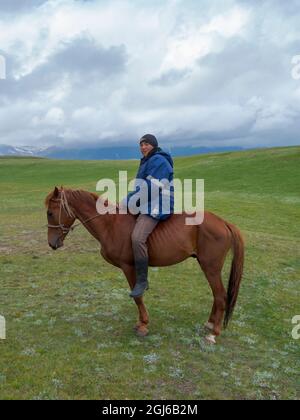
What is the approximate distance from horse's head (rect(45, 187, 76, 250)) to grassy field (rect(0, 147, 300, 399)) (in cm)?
228

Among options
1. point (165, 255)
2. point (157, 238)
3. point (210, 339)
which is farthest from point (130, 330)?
point (157, 238)

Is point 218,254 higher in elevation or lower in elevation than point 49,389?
higher

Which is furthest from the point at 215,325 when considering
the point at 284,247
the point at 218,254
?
the point at 284,247

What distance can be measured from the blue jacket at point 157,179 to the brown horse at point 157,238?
1.32 ft

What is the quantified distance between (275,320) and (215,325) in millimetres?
2474

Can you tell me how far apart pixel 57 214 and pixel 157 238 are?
2.35 meters

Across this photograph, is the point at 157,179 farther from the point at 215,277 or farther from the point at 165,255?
the point at 215,277

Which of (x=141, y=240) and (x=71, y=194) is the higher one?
(x=71, y=194)

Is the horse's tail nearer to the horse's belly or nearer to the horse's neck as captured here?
the horse's belly

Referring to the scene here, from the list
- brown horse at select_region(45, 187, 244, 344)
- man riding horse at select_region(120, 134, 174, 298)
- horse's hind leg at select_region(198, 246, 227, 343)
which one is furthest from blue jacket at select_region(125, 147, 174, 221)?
horse's hind leg at select_region(198, 246, 227, 343)

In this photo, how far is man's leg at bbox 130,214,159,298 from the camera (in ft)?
29.1

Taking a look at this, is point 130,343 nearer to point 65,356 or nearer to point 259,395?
point 65,356

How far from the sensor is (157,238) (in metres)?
9.21
